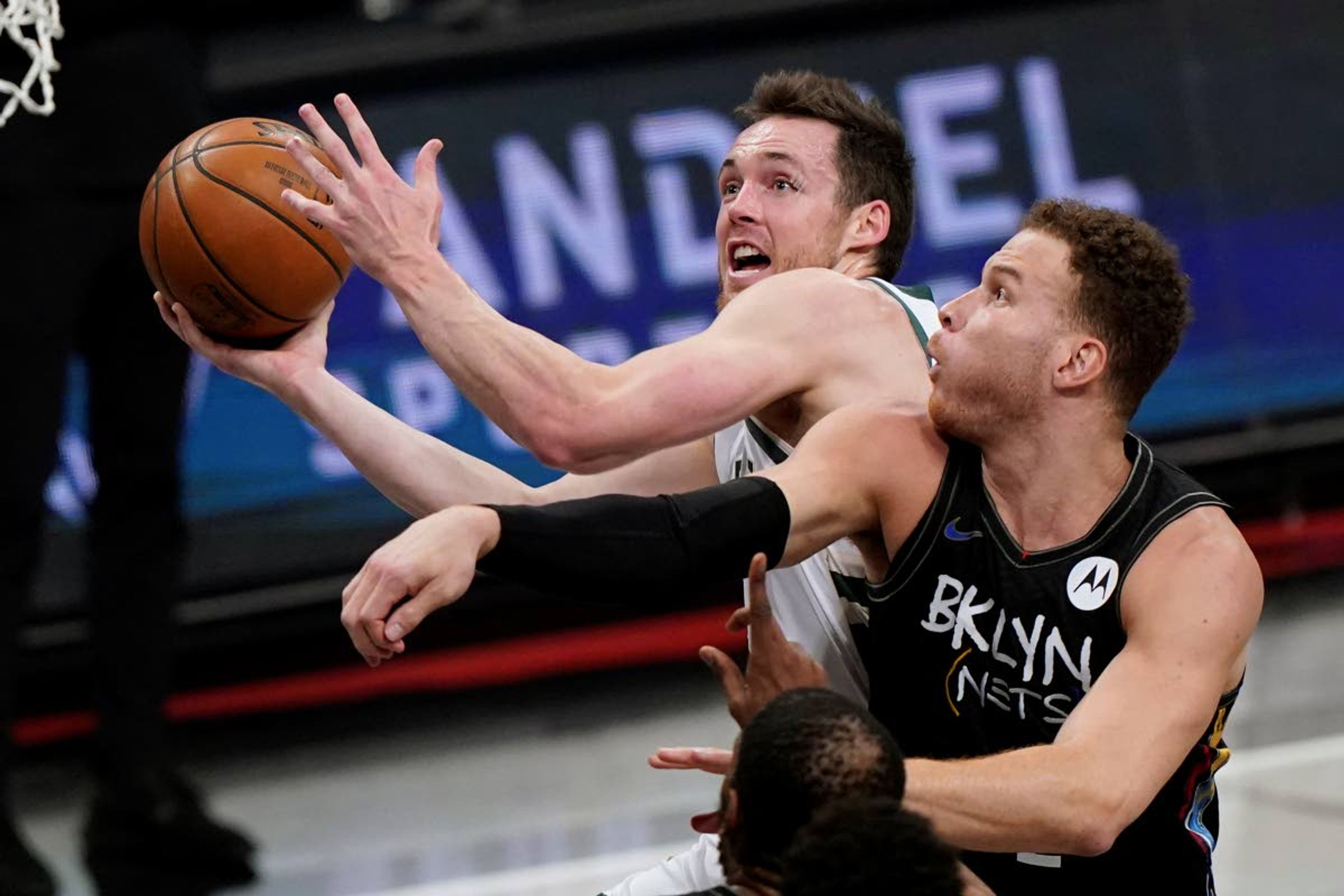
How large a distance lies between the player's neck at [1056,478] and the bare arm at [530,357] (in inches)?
15.5

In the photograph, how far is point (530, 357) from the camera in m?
2.88

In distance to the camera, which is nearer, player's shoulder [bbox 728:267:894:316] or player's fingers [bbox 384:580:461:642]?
player's fingers [bbox 384:580:461:642]

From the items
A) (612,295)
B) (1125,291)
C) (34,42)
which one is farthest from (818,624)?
(612,295)

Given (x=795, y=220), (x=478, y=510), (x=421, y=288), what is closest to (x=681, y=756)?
(x=478, y=510)

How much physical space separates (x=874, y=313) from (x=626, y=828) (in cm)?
206

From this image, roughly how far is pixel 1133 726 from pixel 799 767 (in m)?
0.64

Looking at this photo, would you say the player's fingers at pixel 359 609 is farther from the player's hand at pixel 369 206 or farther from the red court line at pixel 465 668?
the red court line at pixel 465 668

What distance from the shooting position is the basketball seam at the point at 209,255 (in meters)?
3.11

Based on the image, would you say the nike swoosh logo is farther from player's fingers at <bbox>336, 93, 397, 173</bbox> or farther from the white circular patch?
player's fingers at <bbox>336, 93, 397, 173</bbox>

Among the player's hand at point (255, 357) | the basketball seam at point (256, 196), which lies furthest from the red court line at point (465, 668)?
the basketball seam at point (256, 196)

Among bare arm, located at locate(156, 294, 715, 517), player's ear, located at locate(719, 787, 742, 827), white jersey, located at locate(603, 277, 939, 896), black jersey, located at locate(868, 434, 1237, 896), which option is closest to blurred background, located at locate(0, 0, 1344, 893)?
bare arm, located at locate(156, 294, 715, 517)

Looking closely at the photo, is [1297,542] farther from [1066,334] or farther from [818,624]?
[1066,334]

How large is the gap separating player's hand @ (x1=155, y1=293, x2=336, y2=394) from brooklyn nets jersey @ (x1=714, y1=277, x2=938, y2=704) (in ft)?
2.58

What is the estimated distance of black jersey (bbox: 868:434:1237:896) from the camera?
2719mm
